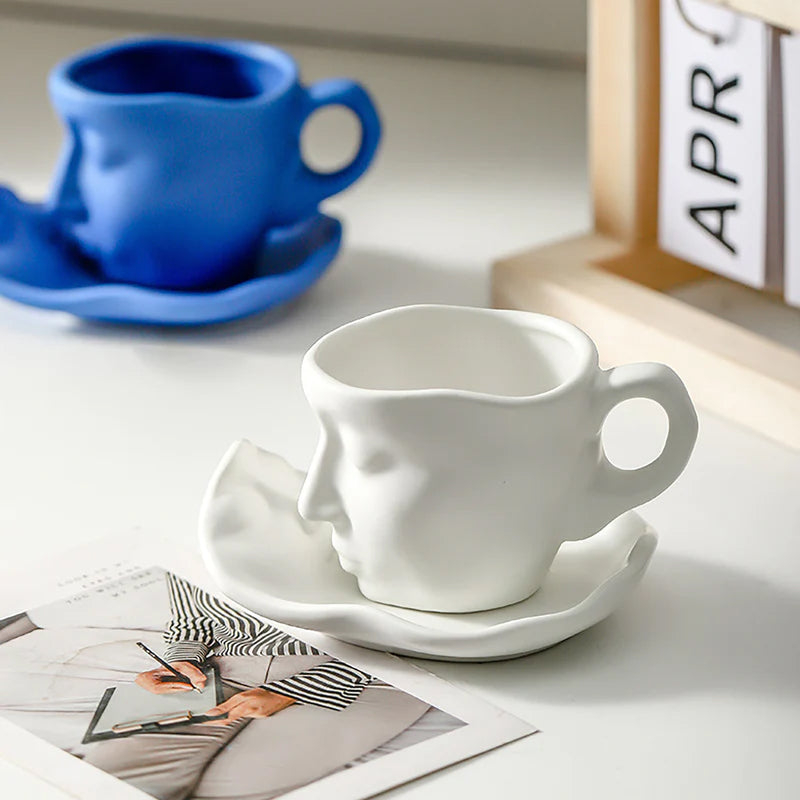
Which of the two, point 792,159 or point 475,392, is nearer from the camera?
point 475,392

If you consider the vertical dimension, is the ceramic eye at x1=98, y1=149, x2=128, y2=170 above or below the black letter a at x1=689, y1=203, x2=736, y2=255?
above

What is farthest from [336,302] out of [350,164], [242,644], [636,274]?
[242,644]

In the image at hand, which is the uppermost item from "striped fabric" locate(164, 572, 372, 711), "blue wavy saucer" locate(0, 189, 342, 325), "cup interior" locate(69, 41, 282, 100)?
"cup interior" locate(69, 41, 282, 100)

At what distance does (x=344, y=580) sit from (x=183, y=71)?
1.51 ft

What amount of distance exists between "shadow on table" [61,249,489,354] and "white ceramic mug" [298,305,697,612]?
30 cm

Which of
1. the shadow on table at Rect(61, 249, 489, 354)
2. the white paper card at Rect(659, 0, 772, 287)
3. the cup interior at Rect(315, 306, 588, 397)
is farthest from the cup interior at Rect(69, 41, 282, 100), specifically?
the cup interior at Rect(315, 306, 588, 397)

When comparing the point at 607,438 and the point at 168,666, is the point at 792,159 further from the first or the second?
the point at 168,666

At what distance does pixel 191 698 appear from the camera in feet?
1.85

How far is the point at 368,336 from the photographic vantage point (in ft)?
2.04

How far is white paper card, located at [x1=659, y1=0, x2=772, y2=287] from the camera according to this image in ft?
2.78

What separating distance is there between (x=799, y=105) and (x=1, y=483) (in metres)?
0.46

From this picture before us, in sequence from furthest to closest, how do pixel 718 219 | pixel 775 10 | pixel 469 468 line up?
1. pixel 718 219
2. pixel 775 10
3. pixel 469 468

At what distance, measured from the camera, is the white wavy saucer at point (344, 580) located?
571mm

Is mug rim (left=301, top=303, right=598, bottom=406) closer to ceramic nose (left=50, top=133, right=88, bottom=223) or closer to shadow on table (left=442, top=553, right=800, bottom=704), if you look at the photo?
shadow on table (left=442, top=553, right=800, bottom=704)
